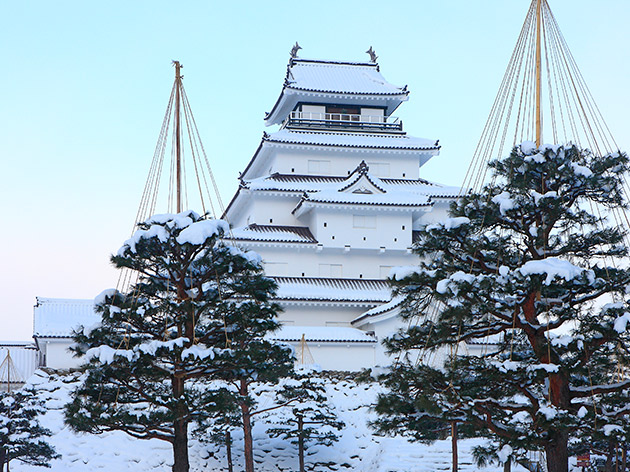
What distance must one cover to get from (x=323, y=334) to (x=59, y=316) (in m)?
13.1

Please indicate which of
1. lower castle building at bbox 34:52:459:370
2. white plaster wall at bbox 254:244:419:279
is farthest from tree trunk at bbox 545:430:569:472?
white plaster wall at bbox 254:244:419:279

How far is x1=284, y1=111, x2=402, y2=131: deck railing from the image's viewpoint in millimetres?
49000

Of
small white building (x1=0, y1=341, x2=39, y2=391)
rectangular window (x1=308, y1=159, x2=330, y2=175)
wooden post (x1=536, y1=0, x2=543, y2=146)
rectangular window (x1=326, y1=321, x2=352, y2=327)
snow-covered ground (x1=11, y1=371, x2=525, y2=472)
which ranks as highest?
rectangular window (x1=308, y1=159, x2=330, y2=175)

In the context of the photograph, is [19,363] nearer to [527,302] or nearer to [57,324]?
[57,324]

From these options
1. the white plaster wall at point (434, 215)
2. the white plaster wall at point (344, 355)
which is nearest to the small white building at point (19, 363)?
the white plaster wall at point (344, 355)

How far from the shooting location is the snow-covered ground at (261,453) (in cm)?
2817

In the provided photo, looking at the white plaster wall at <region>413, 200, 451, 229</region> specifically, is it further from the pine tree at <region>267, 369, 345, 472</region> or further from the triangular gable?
the pine tree at <region>267, 369, 345, 472</region>

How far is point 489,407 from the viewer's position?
15195 mm

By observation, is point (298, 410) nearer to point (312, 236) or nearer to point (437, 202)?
point (312, 236)

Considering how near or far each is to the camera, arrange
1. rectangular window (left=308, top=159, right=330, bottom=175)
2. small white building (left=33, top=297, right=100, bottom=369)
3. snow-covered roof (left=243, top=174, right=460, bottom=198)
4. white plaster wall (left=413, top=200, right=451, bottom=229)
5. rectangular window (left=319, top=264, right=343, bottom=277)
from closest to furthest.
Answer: small white building (left=33, top=297, right=100, bottom=369) → rectangular window (left=319, top=264, right=343, bottom=277) → snow-covered roof (left=243, top=174, right=460, bottom=198) → white plaster wall (left=413, top=200, right=451, bottom=229) → rectangular window (left=308, top=159, right=330, bottom=175)

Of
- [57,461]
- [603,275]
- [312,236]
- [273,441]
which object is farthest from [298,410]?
[312,236]

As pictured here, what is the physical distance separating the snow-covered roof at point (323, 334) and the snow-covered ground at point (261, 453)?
6.38 metres

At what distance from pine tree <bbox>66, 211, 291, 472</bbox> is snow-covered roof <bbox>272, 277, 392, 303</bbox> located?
2084 centimetres

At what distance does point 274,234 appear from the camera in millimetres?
43562
